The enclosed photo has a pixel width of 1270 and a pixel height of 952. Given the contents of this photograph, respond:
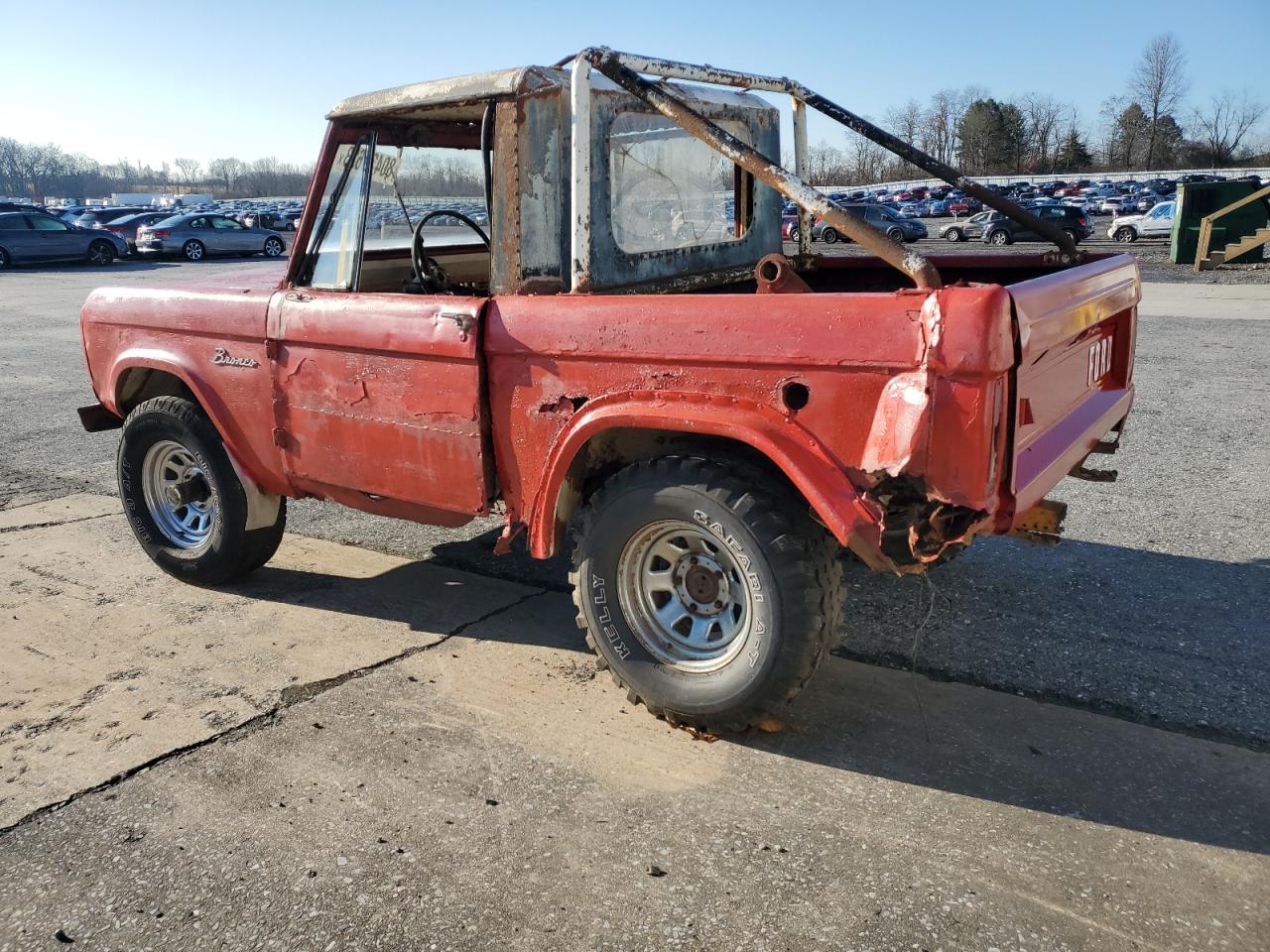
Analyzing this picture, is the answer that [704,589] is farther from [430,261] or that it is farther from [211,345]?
[211,345]

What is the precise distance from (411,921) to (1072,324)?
2.52 meters

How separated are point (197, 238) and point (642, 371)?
3084cm

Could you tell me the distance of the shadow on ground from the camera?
2.85 m

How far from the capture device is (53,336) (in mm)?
14141

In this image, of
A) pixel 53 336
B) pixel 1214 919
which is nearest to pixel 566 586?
pixel 1214 919

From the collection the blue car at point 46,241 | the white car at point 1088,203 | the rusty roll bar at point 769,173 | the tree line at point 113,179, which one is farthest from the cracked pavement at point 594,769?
the tree line at point 113,179

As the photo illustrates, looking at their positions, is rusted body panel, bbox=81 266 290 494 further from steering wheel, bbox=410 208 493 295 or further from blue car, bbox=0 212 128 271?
blue car, bbox=0 212 128 271

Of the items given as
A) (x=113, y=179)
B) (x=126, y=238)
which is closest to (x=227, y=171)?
(x=113, y=179)

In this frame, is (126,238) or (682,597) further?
(126,238)

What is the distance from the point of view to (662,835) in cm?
281

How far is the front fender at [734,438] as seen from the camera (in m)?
2.73

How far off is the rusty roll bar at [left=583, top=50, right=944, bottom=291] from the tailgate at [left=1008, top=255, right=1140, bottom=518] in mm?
274

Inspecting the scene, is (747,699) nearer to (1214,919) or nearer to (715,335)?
(715,335)

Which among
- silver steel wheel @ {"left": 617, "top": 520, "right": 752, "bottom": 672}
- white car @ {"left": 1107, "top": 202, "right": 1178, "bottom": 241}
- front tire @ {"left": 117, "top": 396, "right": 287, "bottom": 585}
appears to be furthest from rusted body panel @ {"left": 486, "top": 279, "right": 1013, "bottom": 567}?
white car @ {"left": 1107, "top": 202, "right": 1178, "bottom": 241}
